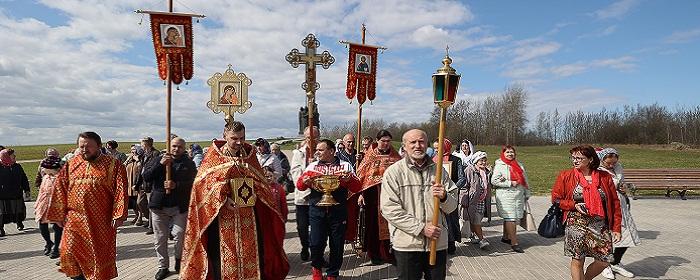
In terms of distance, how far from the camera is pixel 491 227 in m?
10.2

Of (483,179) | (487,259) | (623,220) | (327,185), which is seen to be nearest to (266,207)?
(327,185)

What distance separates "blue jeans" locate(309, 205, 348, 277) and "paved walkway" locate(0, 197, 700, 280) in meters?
0.61

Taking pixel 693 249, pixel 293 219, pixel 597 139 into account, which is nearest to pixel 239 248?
pixel 293 219

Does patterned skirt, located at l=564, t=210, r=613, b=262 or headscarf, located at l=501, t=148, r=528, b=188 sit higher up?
headscarf, located at l=501, t=148, r=528, b=188

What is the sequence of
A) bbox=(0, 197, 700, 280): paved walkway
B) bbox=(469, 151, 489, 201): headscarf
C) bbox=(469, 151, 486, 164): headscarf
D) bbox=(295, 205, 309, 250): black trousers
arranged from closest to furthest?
bbox=(0, 197, 700, 280): paved walkway, bbox=(295, 205, 309, 250): black trousers, bbox=(469, 151, 489, 201): headscarf, bbox=(469, 151, 486, 164): headscarf

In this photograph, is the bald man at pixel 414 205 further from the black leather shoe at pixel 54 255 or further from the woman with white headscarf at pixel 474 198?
the black leather shoe at pixel 54 255

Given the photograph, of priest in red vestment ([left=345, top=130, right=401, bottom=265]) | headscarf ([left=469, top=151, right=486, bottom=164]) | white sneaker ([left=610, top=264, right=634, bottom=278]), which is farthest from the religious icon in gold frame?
white sneaker ([left=610, top=264, right=634, bottom=278])

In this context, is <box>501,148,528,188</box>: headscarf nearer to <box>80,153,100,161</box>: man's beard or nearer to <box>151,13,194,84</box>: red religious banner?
<box>151,13,194,84</box>: red religious banner

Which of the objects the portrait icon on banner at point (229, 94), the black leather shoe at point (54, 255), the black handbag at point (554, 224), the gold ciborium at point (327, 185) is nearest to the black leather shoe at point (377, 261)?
the gold ciborium at point (327, 185)

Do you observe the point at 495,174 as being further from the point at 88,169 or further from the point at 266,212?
the point at 88,169

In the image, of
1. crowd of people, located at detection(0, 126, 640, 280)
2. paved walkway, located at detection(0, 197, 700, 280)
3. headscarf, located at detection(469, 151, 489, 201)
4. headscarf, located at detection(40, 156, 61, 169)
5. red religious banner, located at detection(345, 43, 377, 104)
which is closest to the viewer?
crowd of people, located at detection(0, 126, 640, 280)

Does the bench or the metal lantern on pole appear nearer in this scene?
the metal lantern on pole

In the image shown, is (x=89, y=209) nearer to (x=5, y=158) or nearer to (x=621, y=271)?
(x=5, y=158)

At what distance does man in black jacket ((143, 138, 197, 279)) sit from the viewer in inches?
246
